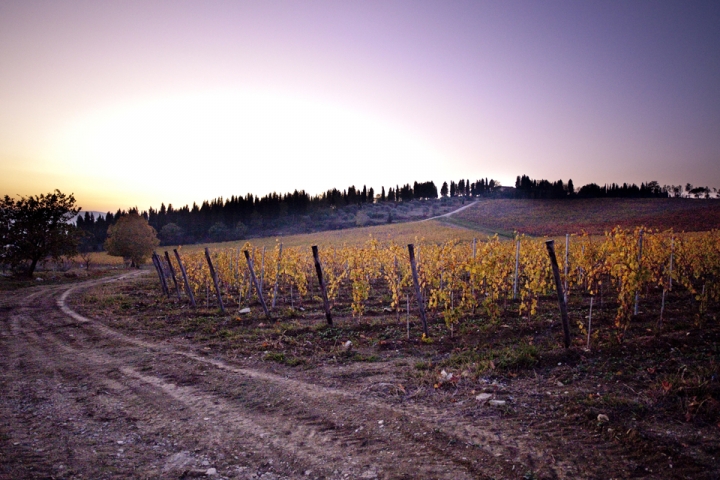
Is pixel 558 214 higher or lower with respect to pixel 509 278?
higher

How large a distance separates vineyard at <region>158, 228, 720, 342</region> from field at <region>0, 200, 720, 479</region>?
10.2 inches

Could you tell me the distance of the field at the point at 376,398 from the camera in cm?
364

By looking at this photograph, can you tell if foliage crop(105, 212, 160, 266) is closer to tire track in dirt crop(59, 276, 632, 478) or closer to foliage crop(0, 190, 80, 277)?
foliage crop(0, 190, 80, 277)

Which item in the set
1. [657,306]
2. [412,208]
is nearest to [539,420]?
[657,306]

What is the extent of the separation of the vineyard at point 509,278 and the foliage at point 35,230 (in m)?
15.8

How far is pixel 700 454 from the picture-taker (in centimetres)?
348

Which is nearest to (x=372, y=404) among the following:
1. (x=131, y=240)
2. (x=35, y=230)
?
(x=35, y=230)

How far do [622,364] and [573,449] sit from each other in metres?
2.95

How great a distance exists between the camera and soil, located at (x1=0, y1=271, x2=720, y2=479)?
362 cm

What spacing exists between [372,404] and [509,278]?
9.87m

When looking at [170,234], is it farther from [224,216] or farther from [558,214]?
[558,214]

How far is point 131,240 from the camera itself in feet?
137

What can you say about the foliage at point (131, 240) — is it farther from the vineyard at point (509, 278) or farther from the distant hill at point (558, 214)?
the distant hill at point (558, 214)

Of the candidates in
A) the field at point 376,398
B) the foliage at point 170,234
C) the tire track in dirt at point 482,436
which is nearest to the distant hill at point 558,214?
the field at point 376,398
